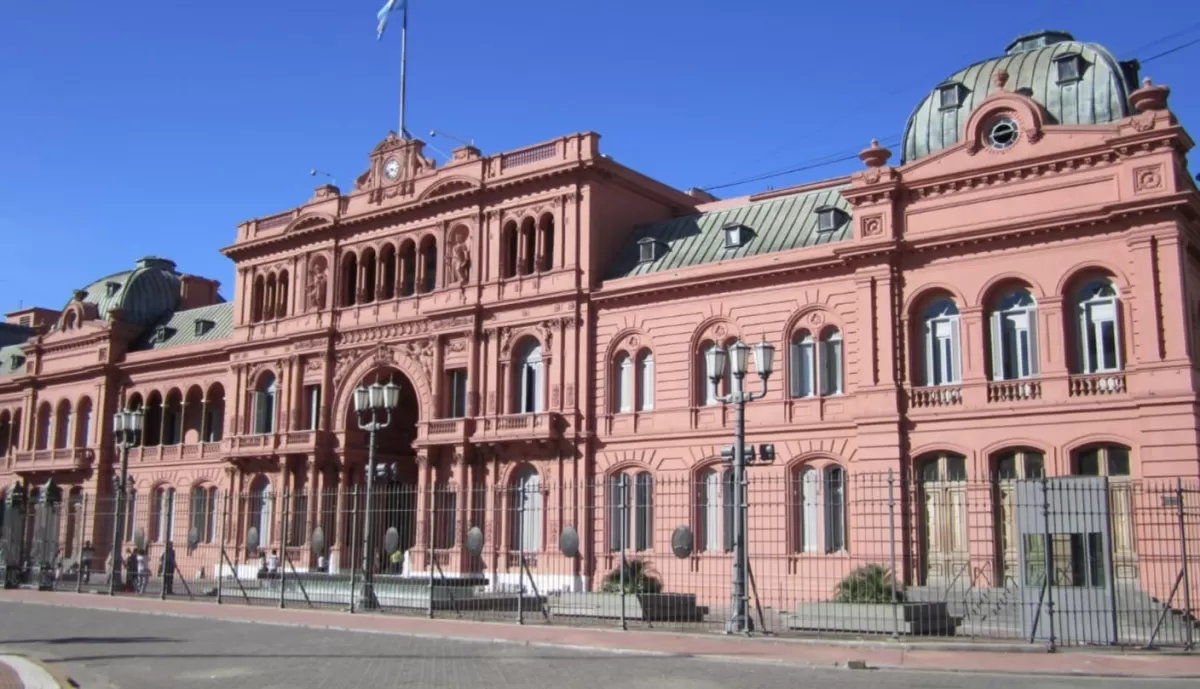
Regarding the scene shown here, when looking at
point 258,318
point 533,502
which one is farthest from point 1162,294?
point 258,318

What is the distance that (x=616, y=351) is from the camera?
38844mm

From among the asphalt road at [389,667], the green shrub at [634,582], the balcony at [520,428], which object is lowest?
the asphalt road at [389,667]

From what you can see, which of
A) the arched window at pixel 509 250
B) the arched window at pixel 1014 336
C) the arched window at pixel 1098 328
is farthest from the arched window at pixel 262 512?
the arched window at pixel 1098 328

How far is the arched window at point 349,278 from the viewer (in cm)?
4691

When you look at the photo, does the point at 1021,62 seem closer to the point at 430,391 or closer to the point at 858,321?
the point at 858,321

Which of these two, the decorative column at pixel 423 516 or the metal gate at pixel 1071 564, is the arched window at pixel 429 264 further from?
the metal gate at pixel 1071 564

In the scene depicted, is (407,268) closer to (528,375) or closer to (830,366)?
(528,375)

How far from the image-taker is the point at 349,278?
47219mm

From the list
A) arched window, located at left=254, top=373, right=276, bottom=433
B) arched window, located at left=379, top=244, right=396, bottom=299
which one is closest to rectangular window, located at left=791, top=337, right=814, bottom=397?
arched window, located at left=379, top=244, right=396, bottom=299

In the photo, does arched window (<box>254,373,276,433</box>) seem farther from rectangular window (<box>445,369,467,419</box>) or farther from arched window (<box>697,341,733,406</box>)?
arched window (<box>697,341,733,406</box>)

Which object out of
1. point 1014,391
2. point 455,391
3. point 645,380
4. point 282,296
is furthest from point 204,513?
point 1014,391

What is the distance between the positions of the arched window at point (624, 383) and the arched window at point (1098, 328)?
46.0 feet

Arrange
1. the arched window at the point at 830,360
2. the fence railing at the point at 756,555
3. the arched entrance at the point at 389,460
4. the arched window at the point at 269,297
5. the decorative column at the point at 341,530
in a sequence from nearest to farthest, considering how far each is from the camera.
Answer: the fence railing at the point at 756,555
the arched window at the point at 830,360
the arched entrance at the point at 389,460
the decorative column at the point at 341,530
the arched window at the point at 269,297

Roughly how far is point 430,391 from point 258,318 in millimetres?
11891
